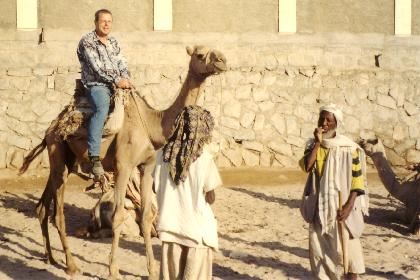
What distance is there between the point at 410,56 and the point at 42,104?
7049 mm

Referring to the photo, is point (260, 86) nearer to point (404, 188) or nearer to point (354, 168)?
point (404, 188)

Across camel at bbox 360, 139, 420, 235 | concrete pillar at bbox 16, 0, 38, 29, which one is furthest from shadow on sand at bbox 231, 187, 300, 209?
concrete pillar at bbox 16, 0, 38, 29

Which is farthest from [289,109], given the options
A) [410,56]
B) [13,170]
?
[13,170]

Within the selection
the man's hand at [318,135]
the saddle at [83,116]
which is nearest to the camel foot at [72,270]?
the saddle at [83,116]

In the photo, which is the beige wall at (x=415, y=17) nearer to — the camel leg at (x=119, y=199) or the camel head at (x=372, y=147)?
the camel head at (x=372, y=147)

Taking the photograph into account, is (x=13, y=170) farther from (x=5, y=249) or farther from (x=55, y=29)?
(x=5, y=249)

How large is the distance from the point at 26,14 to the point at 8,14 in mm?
318

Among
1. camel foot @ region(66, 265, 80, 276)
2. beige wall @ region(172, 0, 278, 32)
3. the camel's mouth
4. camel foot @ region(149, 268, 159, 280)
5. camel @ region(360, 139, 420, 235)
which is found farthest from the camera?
beige wall @ region(172, 0, 278, 32)

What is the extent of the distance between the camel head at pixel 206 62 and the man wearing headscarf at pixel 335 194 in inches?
49.3

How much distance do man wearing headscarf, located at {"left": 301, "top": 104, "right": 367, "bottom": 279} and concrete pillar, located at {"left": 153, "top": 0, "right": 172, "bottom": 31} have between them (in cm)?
738

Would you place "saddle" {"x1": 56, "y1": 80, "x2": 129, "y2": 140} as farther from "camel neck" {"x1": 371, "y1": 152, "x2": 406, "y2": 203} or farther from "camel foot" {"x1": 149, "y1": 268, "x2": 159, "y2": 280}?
"camel neck" {"x1": 371, "y1": 152, "x2": 406, "y2": 203}

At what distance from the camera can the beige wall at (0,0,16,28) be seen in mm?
12422

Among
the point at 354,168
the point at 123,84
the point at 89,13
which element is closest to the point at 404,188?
the point at 354,168

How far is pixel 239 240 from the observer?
844cm
